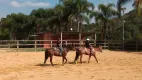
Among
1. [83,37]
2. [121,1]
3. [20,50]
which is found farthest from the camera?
[83,37]

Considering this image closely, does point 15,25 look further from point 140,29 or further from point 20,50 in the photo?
point 20,50

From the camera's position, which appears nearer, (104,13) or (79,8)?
(79,8)

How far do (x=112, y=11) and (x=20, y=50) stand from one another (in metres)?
19.9

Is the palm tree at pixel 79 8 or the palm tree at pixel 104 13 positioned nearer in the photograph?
the palm tree at pixel 79 8

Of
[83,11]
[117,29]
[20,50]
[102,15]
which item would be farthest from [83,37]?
→ [117,29]

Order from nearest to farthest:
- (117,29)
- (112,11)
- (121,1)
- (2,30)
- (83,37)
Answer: (121,1) < (83,37) < (112,11) < (117,29) < (2,30)

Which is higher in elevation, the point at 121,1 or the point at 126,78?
the point at 121,1

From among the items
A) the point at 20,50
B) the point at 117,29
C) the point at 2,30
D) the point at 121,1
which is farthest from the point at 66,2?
the point at 2,30

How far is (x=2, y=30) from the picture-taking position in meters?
72.2

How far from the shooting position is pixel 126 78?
36.7ft

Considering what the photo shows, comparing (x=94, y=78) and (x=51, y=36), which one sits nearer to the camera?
(x=94, y=78)

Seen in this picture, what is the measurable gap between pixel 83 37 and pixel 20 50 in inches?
480

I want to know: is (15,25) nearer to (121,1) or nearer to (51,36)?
(51,36)

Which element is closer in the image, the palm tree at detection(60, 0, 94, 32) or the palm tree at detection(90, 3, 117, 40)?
the palm tree at detection(60, 0, 94, 32)
